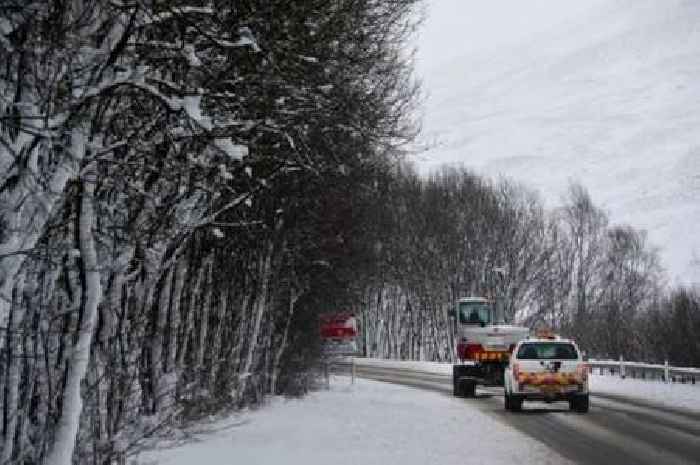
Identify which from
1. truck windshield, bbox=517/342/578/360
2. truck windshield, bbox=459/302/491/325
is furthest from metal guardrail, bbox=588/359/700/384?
truck windshield, bbox=517/342/578/360

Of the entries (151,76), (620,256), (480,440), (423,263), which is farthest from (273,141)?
(620,256)

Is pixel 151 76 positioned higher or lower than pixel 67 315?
higher

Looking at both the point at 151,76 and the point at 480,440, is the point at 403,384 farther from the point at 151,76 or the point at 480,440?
the point at 151,76

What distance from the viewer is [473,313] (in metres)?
34.6

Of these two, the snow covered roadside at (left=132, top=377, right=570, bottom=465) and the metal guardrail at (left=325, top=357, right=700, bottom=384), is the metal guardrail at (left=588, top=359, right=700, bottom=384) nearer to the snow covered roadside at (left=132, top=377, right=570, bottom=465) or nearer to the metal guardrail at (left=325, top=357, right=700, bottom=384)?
the metal guardrail at (left=325, top=357, right=700, bottom=384)

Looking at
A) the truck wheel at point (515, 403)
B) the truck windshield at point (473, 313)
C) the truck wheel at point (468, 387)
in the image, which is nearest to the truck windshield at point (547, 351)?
the truck wheel at point (515, 403)

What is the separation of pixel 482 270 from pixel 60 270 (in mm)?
59549

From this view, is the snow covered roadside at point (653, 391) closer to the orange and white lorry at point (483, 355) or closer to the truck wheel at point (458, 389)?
the orange and white lorry at point (483, 355)

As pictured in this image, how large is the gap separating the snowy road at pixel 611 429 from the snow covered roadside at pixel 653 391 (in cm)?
84

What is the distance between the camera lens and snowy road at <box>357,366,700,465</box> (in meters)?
15.2

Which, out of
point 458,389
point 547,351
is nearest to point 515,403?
point 547,351

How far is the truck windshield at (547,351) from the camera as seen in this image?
984 inches

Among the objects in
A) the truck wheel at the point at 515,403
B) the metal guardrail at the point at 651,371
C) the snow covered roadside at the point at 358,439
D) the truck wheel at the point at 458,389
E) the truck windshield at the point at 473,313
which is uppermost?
the truck windshield at the point at 473,313

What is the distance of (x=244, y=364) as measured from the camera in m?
22.1
